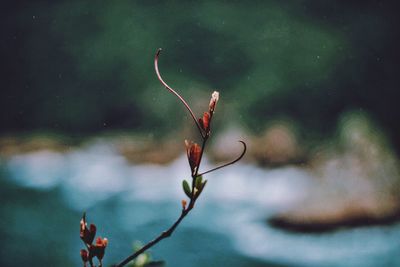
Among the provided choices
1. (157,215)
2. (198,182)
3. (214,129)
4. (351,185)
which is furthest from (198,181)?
(214,129)

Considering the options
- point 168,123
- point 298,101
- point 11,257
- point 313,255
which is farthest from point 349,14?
point 11,257

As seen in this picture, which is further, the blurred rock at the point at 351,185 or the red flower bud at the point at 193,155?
the blurred rock at the point at 351,185

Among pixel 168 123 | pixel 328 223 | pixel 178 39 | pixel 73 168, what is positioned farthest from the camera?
pixel 178 39

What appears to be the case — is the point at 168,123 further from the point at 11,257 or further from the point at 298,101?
Answer: the point at 11,257

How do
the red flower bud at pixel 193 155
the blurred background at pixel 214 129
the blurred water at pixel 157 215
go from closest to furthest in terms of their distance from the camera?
→ the red flower bud at pixel 193 155 < the blurred water at pixel 157 215 < the blurred background at pixel 214 129

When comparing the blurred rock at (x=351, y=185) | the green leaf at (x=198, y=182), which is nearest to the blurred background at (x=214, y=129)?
the blurred rock at (x=351, y=185)

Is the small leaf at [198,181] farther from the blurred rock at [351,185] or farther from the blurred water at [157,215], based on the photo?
the blurred rock at [351,185]

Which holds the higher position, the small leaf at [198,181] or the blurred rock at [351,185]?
the small leaf at [198,181]

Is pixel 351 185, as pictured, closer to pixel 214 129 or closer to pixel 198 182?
pixel 214 129

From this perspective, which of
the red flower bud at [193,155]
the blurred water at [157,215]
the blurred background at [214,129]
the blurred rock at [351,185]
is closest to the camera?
the red flower bud at [193,155]
